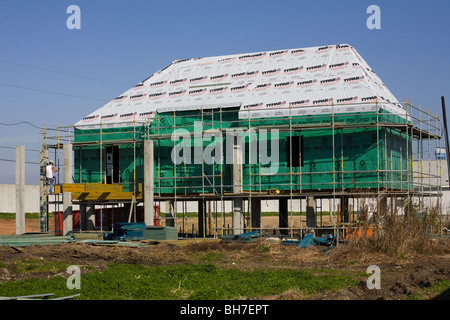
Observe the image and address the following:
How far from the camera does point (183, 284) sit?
1345 cm

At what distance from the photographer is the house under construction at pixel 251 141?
2623 cm

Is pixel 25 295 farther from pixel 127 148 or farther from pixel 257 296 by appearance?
pixel 127 148

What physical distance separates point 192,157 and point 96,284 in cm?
1648

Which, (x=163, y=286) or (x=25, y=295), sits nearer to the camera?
(x=25, y=295)

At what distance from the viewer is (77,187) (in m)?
26.7

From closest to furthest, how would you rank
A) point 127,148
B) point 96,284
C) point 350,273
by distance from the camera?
point 96,284 < point 350,273 < point 127,148

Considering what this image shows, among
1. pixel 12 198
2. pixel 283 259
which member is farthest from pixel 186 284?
pixel 12 198

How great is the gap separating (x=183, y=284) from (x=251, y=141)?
49.4 ft

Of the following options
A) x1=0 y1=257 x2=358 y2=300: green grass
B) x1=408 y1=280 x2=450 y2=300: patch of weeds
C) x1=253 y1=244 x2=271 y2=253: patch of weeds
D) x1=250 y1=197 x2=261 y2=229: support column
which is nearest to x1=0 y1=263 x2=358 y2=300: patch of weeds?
x1=0 y1=257 x2=358 y2=300: green grass

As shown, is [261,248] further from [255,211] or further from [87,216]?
[87,216]

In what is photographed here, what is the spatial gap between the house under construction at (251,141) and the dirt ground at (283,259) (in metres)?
4.47

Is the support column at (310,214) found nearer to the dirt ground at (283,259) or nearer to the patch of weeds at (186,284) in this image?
the dirt ground at (283,259)

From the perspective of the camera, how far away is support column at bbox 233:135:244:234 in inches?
1069
